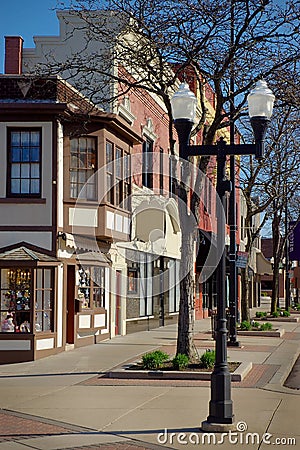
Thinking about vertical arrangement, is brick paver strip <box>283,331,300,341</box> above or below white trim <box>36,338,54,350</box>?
below

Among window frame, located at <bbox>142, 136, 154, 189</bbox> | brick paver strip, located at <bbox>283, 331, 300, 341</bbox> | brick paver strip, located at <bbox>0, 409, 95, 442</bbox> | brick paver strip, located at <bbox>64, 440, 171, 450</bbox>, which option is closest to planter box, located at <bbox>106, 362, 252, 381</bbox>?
brick paver strip, located at <bbox>0, 409, 95, 442</bbox>

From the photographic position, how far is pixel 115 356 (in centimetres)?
2014

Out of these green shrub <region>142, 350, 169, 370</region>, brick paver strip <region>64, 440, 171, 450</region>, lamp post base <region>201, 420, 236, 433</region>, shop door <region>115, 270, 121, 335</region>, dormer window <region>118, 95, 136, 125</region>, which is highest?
dormer window <region>118, 95, 136, 125</region>

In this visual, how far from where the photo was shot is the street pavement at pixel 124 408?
971 centimetres

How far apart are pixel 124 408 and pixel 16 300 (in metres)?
8.14

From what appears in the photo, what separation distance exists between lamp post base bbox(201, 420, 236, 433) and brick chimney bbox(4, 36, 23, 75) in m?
15.7

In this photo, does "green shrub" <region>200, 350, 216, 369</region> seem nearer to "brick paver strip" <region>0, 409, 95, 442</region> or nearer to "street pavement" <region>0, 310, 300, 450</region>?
"street pavement" <region>0, 310, 300, 450</region>

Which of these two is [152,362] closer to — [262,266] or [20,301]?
[20,301]

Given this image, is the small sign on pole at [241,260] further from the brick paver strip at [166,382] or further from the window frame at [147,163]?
the brick paver strip at [166,382]

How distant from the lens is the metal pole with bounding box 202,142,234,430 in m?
10.2

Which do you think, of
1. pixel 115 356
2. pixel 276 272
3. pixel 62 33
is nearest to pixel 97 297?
pixel 115 356

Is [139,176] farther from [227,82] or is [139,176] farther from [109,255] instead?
[227,82]

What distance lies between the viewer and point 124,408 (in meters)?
12.1

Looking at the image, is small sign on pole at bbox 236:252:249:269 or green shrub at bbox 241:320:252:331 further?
green shrub at bbox 241:320:252:331
